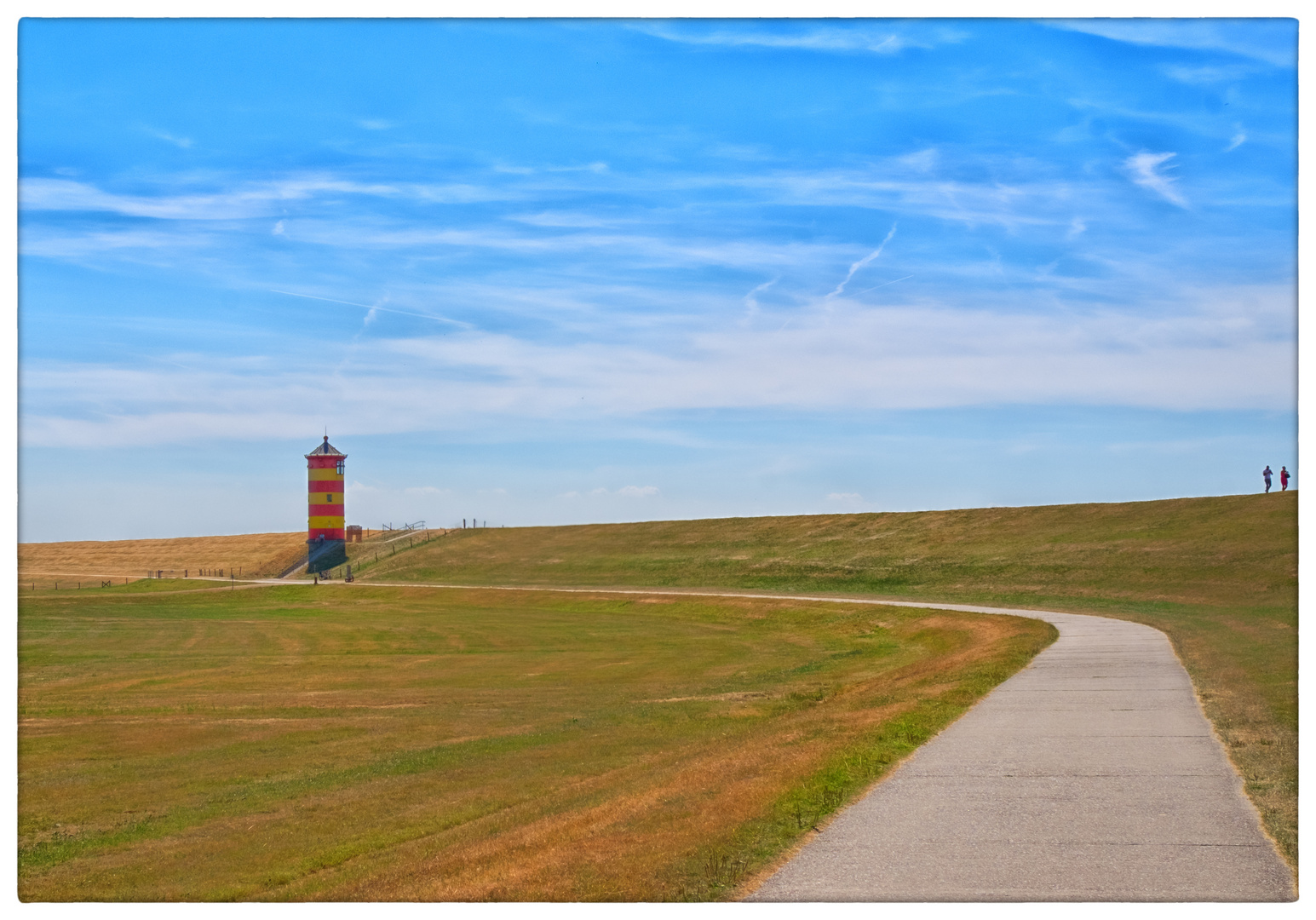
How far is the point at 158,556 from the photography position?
11912 cm

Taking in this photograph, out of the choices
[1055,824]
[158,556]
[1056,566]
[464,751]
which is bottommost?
[158,556]

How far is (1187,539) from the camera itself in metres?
52.0

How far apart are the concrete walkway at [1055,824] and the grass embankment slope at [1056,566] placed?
50 centimetres

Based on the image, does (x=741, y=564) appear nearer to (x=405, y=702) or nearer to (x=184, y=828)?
(x=405, y=702)

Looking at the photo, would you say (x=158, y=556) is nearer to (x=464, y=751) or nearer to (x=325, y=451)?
(x=325, y=451)

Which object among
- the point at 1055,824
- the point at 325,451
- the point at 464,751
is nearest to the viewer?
the point at 1055,824

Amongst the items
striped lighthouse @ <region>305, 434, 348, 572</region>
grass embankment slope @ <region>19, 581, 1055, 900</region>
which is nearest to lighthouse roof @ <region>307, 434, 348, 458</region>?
striped lighthouse @ <region>305, 434, 348, 572</region>

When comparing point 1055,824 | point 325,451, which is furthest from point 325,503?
point 1055,824

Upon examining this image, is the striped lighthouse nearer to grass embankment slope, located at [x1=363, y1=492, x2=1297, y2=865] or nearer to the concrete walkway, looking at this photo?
grass embankment slope, located at [x1=363, y1=492, x2=1297, y2=865]

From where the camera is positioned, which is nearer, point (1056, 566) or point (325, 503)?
point (1056, 566)

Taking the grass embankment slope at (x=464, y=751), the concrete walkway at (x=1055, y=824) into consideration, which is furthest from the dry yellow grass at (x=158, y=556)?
the concrete walkway at (x=1055, y=824)

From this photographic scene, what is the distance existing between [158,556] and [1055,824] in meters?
124

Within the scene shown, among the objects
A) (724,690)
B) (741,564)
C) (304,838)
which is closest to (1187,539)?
(741,564)

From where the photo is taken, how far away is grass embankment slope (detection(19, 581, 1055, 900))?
10.1 m
